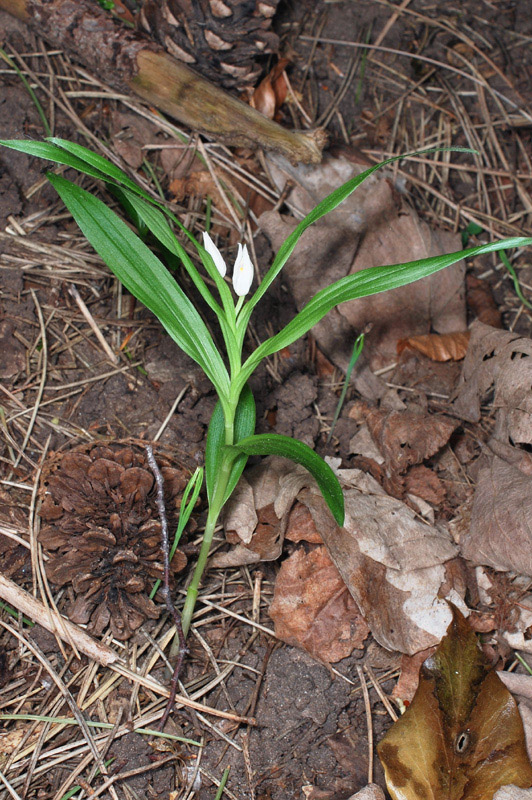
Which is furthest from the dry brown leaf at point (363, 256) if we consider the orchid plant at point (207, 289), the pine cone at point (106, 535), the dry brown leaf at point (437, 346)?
the pine cone at point (106, 535)

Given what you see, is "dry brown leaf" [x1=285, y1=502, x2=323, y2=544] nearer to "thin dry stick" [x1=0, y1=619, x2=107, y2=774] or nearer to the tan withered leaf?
the tan withered leaf

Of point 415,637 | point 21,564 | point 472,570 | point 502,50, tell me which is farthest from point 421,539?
point 502,50

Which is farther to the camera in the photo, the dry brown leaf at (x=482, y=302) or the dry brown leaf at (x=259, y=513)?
the dry brown leaf at (x=482, y=302)

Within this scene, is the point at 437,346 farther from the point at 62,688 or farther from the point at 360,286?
the point at 62,688

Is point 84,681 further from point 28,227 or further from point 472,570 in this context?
point 28,227

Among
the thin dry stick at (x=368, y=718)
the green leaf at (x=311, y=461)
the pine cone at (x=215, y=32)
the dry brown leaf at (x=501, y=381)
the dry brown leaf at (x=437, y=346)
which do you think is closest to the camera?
the green leaf at (x=311, y=461)

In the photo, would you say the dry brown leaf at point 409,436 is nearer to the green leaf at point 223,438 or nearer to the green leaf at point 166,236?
the green leaf at point 223,438
